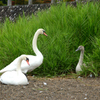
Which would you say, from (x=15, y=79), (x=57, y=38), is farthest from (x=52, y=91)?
(x=57, y=38)

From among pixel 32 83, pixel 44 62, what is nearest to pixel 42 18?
pixel 44 62

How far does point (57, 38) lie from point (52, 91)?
221 centimetres

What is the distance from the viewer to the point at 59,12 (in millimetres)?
6660

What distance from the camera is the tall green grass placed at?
559 cm

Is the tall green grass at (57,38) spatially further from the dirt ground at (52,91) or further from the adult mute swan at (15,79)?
the adult mute swan at (15,79)

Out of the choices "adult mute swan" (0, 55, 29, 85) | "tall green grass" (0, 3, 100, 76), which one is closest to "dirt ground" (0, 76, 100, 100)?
"adult mute swan" (0, 55, 29, 85)

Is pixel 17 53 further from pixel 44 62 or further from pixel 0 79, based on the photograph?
pixel 0 79

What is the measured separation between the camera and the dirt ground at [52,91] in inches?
142

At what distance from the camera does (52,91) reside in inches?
152

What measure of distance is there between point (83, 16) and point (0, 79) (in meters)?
2.87

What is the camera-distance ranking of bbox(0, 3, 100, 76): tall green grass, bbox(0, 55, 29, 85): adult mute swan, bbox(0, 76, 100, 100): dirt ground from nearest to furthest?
bbox(0, 76, 100, 100): dirt ground → bbox(0, 55, 29, 85): adult mute swan → bbox(0, 3, 100, 76): tall green grass

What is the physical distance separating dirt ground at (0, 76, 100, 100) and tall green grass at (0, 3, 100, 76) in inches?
45.7

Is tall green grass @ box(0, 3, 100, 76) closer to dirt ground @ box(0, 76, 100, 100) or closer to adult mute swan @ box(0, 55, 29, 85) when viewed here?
dirt ground @ box(0, 76, 100, 100)

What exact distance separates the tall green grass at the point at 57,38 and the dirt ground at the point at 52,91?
1161 millimetres
